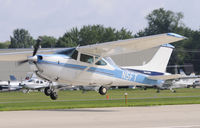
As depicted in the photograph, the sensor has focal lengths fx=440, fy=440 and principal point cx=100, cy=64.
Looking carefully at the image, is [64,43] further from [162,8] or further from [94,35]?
[162,8]

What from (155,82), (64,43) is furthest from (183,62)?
(155,82)

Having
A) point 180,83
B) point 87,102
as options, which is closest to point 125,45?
point 87,102

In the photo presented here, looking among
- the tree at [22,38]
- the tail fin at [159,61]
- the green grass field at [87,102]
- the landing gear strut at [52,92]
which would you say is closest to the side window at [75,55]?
the landing gear strut at [52,92]

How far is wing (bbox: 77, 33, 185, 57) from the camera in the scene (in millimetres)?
22641

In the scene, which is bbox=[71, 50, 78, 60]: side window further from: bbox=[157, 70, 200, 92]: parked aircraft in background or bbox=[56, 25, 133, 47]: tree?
bbox=[56, 25, 133, 47]: tree

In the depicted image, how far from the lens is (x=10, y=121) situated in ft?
55.8

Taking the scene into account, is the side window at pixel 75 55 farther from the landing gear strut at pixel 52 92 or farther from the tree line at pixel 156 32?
the tree line at pixel 156 32

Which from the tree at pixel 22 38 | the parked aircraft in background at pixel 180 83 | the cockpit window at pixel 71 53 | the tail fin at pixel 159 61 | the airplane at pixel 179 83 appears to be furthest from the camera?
the tree at pixel 22 38

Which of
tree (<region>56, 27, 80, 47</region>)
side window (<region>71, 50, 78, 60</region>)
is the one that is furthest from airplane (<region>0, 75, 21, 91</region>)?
tree (<region>56, 27, 80, 47</region>)

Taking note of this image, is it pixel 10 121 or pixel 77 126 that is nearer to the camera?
pixel 77 126

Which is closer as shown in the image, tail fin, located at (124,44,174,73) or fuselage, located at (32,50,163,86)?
fuselage, located at (32,50,163,86)

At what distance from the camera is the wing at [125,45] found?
22641mm

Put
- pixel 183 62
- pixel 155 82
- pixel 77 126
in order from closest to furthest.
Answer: pixel 77 126
pixel 155 82
pixel 183 62

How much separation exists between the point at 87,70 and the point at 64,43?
89919mm
